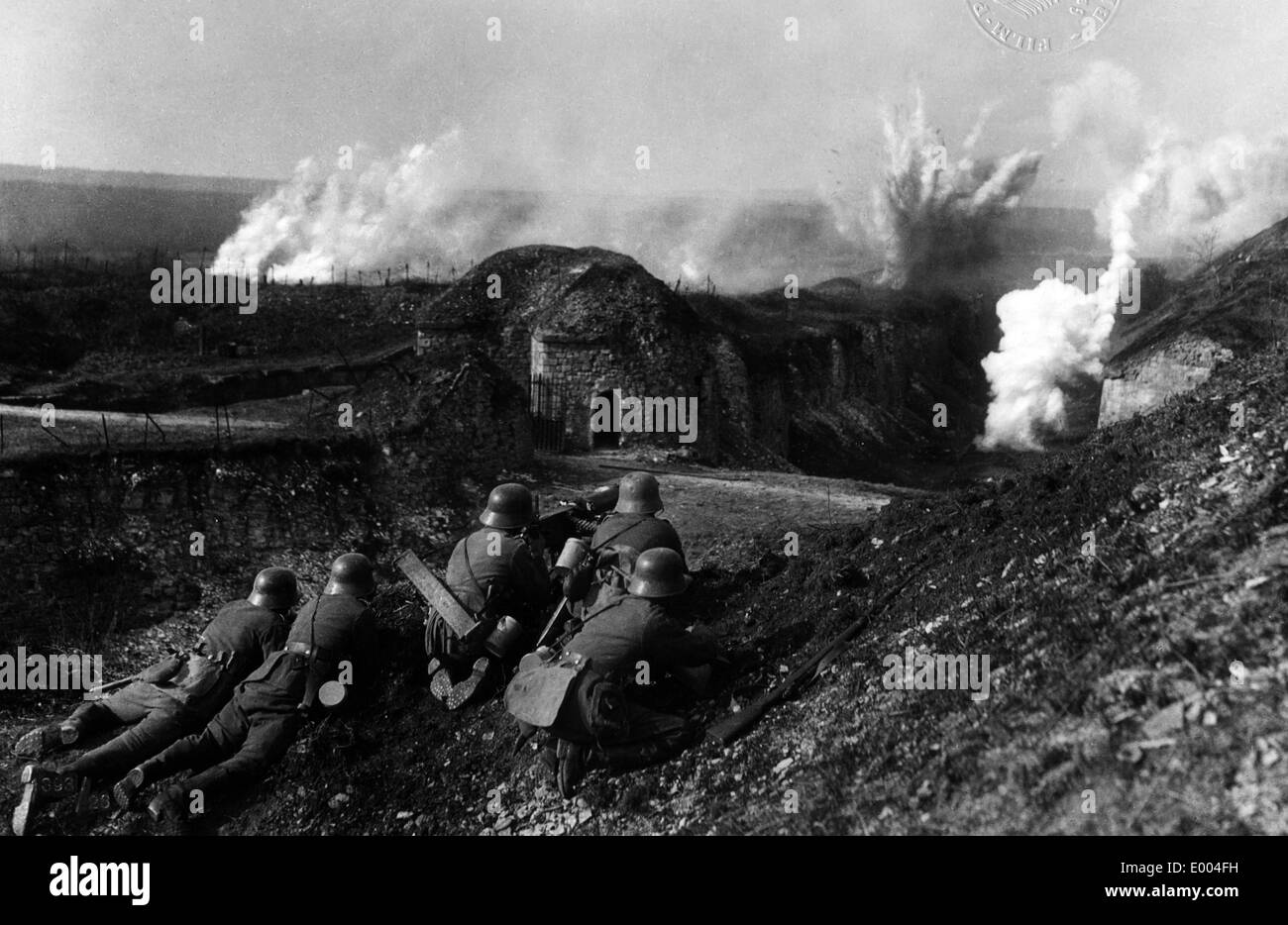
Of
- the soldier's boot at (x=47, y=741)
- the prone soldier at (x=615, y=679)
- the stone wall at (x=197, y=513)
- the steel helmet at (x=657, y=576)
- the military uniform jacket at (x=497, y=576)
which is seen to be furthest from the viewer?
the stone wall at (x=197, y=513)

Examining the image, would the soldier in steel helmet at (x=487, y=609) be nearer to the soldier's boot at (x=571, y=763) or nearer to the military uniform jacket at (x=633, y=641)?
the military uniform jacket at (x=633, y=641)

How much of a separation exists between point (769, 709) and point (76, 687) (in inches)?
390

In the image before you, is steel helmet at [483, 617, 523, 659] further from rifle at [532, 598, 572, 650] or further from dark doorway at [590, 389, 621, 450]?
dark doorway at [590, 389, 621, 450]

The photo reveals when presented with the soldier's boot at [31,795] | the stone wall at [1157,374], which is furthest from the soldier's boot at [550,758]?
the stone wall at [1157,374]

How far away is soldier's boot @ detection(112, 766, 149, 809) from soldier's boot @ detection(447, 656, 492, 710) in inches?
98.4

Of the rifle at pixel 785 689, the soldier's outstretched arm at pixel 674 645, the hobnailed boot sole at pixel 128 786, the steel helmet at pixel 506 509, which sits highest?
the steel helmet at pixel 506 509

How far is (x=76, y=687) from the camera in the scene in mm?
13383

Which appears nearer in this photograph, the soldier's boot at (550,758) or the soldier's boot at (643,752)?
the soldier's boot at (643,752)

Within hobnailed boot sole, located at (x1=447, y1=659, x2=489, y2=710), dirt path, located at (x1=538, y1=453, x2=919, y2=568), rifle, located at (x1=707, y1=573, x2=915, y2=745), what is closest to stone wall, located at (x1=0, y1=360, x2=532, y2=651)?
dirt path, located at (x1=538, y1=453, x2=919, y2=568)

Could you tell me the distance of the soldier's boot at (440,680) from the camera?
9.55 meters

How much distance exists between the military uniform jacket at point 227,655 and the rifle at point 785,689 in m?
4.24

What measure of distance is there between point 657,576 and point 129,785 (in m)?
4.51

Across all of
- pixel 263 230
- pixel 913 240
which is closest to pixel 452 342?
pixel 913 240

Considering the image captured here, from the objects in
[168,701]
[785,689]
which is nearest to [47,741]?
[168,701]
